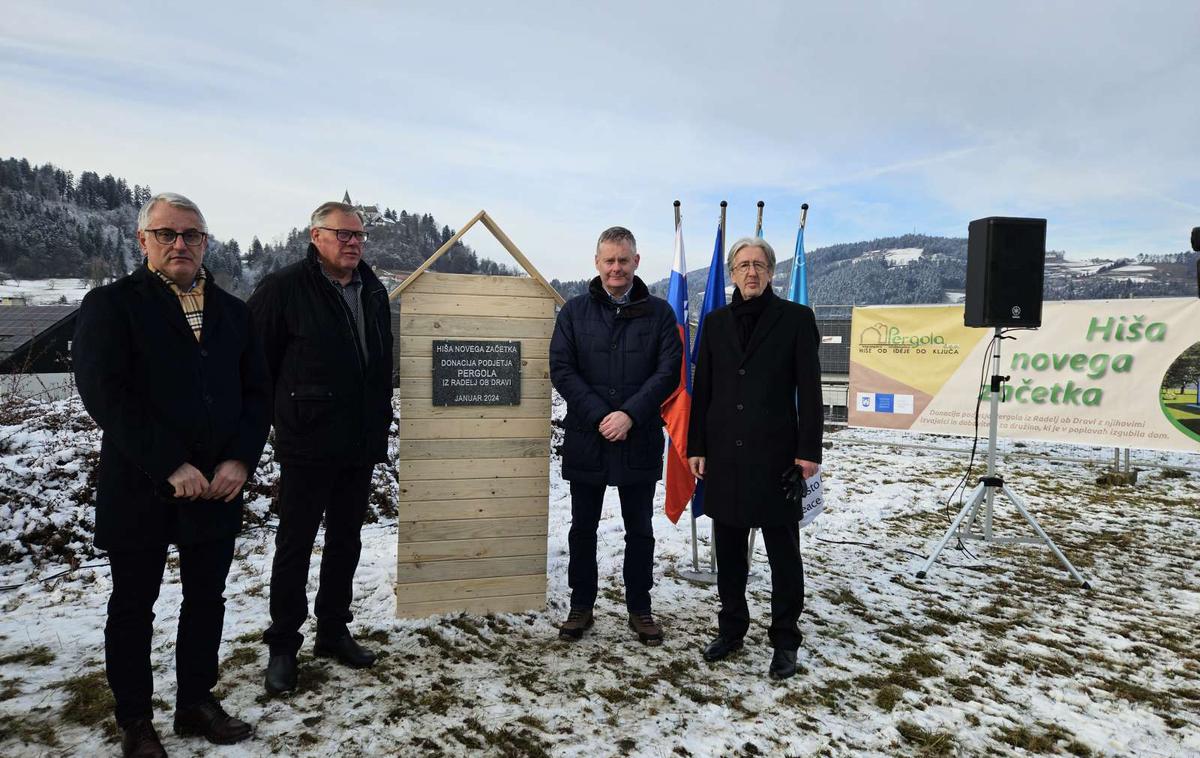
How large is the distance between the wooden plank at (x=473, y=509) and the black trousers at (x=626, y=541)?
0.34m

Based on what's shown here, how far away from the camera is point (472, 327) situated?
142 inches

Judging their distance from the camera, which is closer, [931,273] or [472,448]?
[472,448]

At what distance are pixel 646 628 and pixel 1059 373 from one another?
24.8ft

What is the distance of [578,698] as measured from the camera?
2775 millimetres

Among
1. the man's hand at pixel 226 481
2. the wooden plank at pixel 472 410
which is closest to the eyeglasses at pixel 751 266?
the wooden plank at pixel 472 410

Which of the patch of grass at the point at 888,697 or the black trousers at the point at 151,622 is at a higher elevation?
the black trousers at the point at 151,622

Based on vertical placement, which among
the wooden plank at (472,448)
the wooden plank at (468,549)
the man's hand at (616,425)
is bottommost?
the wooden plank at (468,549)

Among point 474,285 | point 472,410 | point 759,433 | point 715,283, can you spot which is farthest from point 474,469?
point 715,283

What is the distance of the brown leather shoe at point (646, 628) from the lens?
11.0ft

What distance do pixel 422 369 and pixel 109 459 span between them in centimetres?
158

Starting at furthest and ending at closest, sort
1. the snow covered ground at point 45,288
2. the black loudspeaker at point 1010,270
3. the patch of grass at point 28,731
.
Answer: the snow covered ground at point 45,288 < the black loudspeaker at point 1010,270 < the patch of grass at point 28,731

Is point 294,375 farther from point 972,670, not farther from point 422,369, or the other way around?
point 972,670

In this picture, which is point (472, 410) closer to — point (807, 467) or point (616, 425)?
point (616, 425)

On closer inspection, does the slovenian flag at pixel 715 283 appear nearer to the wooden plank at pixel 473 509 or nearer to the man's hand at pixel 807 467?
the wooden plank at pixel 473 509
